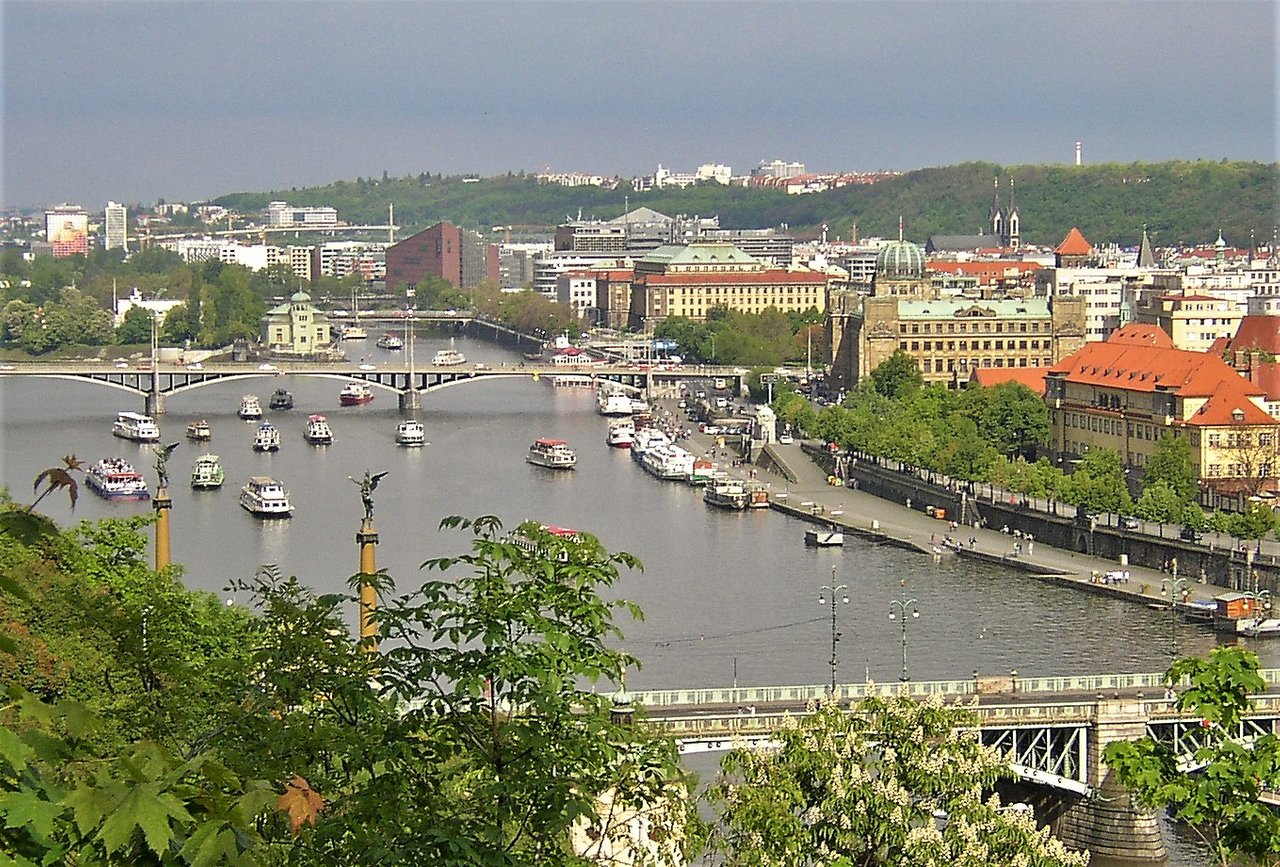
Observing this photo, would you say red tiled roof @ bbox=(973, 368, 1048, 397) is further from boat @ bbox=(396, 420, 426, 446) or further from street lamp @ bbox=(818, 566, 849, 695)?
street lamp @ bbox=(818, 566, 849, 695)

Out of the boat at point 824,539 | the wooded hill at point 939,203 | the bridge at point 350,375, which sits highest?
the wooded hill at point 939,203

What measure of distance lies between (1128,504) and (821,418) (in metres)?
10.4

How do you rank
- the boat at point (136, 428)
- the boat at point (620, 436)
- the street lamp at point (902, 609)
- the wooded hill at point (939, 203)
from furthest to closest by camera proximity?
the wooded hill at point (939, 203)
the boat at point (620, 436)
the boat at point (136, 428)
the street lamp at point (902, 609)

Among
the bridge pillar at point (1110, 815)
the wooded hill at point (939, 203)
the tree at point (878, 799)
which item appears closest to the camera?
the tree at point (878, 799)

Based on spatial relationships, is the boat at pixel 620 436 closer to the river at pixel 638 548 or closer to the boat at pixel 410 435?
the river at pixel 638 548

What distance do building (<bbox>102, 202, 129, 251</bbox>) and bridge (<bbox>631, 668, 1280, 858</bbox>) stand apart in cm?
9629

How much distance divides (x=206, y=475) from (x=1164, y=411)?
12372 mm

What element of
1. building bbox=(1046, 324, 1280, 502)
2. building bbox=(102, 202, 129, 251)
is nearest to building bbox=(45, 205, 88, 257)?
building bbox=(102, 202, 129, 251)

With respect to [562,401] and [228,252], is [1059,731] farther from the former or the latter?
[228,252]

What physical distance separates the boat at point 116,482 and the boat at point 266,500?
2.05 meters

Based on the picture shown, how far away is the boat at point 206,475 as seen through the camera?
99.3 ft

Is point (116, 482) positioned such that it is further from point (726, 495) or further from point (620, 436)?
point (620, 436)

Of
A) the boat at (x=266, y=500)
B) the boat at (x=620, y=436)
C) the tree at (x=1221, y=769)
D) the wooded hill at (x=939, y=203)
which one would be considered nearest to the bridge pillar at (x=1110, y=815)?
the tree at (x=1221, y=769)

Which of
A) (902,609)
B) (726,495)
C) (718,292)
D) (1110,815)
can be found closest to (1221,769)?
(1110,815)
